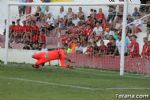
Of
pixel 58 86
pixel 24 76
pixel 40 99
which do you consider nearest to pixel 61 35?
pixel 24 76

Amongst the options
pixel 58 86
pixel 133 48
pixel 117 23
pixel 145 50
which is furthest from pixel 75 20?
pixel 58 86

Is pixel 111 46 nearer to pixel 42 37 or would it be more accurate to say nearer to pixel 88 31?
pixel 88 31

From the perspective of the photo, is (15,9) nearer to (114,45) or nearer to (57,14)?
(57,14)

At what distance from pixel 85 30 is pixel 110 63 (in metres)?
2.12

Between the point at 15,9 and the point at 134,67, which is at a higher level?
the point at 15,9

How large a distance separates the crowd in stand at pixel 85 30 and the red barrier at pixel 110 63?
247 mm

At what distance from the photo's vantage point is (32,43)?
86.3ft

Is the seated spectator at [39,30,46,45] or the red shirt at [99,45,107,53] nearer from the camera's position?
the red shirt at [99,45,107,53]

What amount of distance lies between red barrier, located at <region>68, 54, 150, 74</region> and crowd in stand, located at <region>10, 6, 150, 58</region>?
0.25m

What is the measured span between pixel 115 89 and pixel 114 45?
8766 mm

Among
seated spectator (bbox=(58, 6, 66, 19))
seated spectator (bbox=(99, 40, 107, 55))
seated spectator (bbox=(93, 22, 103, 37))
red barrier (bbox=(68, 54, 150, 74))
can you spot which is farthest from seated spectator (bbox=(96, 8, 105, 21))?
red barrier (bbox=(68, 54, 150, 74))

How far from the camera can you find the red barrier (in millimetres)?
22094

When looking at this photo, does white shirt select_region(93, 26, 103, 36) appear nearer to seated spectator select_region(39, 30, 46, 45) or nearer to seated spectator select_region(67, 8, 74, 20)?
seated spectator select_region(67, 8, 74, 20)

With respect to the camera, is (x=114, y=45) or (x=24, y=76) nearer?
(x=24, y=76)
